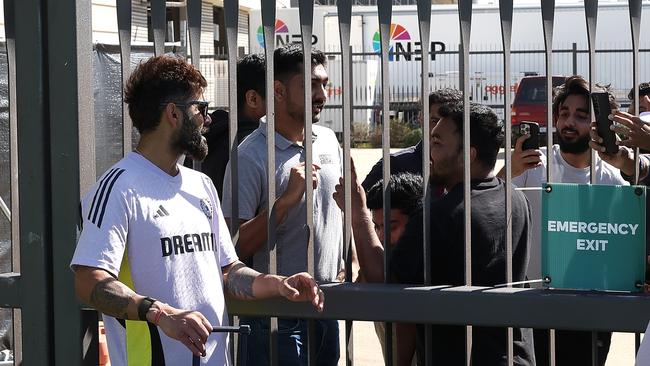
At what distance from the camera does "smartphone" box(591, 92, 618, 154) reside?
353 cm

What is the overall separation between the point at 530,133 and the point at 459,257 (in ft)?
2.36

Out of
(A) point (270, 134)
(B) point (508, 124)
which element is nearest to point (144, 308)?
(A) point (270, 134)

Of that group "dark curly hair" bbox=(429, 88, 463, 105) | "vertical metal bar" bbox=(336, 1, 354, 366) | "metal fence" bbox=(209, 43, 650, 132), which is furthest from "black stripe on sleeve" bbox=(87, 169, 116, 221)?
"metal fence" bbox=(209, 43, 650, 132)

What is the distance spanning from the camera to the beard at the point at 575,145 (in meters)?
4.72

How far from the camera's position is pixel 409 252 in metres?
3.91

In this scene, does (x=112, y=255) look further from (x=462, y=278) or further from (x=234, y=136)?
(x=462, y=278)

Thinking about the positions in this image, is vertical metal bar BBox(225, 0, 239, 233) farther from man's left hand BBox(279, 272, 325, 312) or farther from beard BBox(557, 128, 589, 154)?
beard BBox(557, 128, 589, 154)

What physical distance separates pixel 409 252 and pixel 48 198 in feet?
4.25

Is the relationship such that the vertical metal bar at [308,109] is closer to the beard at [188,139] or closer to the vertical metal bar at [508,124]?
the beard at [188,139]

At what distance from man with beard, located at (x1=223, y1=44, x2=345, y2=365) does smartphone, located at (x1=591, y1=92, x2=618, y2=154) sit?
1.03 meters

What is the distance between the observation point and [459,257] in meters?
3.88

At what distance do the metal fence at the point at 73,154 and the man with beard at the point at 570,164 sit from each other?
2.52 feet

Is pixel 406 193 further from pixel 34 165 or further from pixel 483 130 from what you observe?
pixel 34 165

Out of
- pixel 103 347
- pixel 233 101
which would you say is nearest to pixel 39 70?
pixel 233 101
